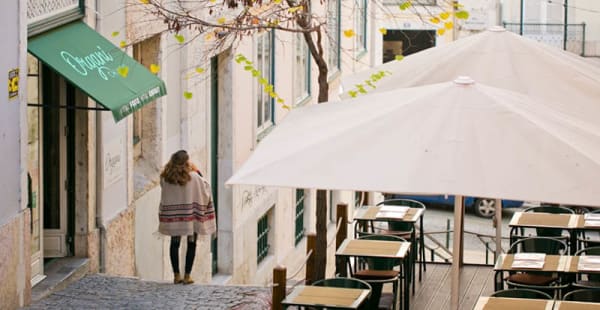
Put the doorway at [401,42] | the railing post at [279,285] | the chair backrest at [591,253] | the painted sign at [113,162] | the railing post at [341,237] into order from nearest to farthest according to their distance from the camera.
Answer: the railing post at [279,285] < the chair backrest at [591,253] < the railing post at [341,237] < the painted sign at [113,162] < the doorway at [401,42]

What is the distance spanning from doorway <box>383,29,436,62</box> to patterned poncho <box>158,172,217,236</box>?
105 ft

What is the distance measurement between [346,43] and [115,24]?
16.5m

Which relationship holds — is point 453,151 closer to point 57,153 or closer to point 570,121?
point 570,121

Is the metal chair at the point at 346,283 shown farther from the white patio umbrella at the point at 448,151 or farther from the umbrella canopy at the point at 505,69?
the umbrella canopy at the point at 505,69

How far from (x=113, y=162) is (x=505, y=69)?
4.53 m

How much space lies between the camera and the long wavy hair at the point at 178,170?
1383 centimetres

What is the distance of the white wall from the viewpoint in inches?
451

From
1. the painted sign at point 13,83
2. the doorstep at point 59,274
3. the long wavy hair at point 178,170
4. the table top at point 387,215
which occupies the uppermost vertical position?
the painted sign at point 13,83

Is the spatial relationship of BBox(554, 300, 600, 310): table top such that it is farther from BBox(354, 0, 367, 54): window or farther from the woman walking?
BBox(354, 0, 367, 54): window

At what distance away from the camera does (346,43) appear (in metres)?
30.7

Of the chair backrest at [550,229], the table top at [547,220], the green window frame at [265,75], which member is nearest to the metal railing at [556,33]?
the green window frame at [265,75]

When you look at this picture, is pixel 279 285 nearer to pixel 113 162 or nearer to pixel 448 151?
pixel 448 151

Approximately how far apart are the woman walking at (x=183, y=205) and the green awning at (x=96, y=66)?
2.69 feet

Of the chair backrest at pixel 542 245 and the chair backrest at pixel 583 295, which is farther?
the chair backrest at pixel 542 245
